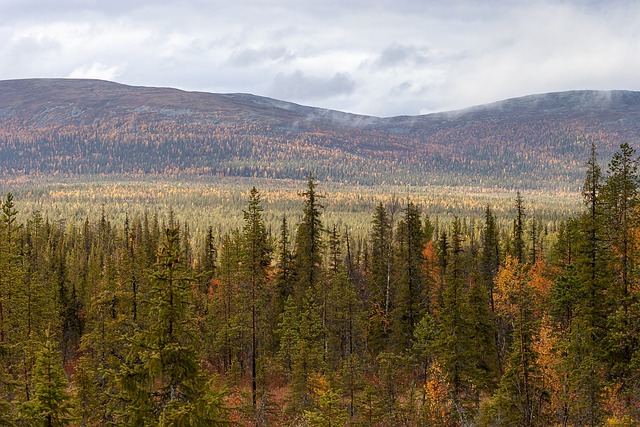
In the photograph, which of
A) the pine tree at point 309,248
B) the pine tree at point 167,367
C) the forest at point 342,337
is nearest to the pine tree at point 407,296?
the forest at point 342,337

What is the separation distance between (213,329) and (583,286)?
118 ft

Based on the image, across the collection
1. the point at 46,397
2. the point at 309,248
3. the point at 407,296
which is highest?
the point at 309,248

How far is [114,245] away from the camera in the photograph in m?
92.2

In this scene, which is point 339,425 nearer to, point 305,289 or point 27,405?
point 27,405

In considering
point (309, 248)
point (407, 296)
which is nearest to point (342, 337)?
point (407, 296)

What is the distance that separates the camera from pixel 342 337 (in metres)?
58.6

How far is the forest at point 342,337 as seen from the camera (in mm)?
16344

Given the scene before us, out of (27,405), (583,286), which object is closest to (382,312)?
(583,286)

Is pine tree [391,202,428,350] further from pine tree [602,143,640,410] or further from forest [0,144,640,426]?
pine tree [602,143,640,410]

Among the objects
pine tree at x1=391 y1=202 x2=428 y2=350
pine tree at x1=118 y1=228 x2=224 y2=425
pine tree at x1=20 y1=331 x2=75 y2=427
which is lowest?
pine tree at x1=391 y1=202 x2=428 y2=350

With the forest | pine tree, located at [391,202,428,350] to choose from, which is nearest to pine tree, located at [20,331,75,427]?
the forest

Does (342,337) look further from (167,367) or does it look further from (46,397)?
(167,367)

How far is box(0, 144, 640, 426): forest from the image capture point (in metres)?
16.3

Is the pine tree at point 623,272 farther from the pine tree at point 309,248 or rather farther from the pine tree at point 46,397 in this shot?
the pine tree at point 46,397
